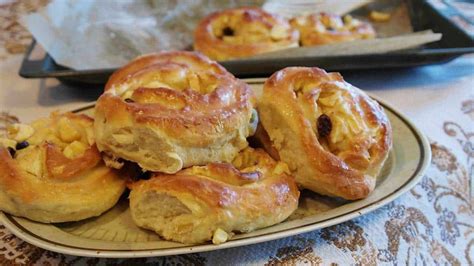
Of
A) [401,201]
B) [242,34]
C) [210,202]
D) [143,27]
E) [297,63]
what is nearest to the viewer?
[210,202]

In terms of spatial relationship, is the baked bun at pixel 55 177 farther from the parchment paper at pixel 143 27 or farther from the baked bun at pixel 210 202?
the parchment paper at pixel 143 27

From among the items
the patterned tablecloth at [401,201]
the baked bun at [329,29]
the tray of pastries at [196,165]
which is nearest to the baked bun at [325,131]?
the tray of pastries at [196,165]

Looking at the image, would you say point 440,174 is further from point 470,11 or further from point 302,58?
point 470,11

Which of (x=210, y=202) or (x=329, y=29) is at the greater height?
(x=210, y=202)

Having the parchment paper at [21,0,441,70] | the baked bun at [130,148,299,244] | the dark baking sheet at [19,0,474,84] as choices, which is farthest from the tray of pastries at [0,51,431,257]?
the parchment paper at [21,0,441,70]

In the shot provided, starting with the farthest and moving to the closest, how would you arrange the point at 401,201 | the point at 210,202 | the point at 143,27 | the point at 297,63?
the point at 143,27 → the point at 297,63 → the point at 401,201 → the point at 210,202

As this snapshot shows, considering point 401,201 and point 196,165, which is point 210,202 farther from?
point 401,201

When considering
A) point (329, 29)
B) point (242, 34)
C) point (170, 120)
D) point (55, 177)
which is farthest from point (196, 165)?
point (329, 29)
